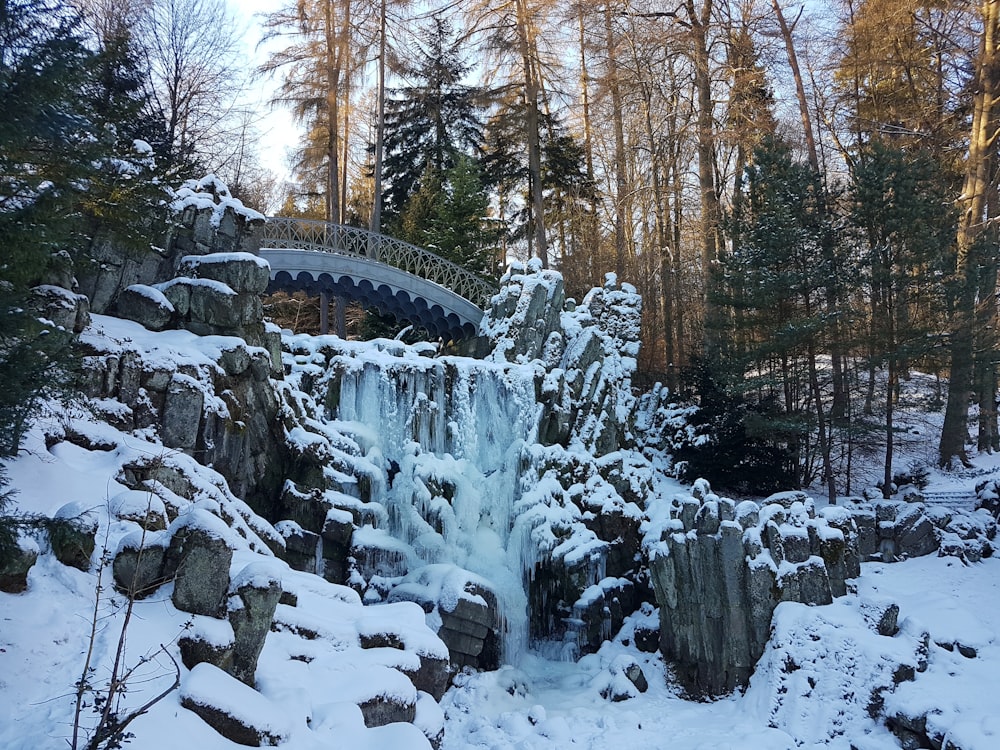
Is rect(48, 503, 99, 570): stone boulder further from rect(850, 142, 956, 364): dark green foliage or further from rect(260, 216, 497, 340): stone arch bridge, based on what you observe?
rect(850, 142, 956, 364): dark green foliage

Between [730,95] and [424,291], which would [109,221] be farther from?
[730,95]

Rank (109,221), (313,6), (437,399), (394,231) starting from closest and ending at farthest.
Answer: (109,221) → (437,399) → (313,6) → (394,231)

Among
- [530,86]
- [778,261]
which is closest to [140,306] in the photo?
[778,261]

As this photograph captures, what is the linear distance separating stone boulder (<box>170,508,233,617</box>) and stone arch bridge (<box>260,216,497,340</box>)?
32.9ft

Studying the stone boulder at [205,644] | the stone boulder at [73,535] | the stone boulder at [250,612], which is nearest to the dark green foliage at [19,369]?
the stone boulder at [73,535]

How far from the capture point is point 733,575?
1053cm

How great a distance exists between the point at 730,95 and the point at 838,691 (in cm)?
1354

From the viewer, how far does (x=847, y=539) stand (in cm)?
1114

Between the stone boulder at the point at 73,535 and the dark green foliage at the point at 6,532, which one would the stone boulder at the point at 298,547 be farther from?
the dark green foliage at the point at 6,532

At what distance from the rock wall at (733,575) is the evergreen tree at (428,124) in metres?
15.9

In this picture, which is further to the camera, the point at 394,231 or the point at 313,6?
the point at 394,231

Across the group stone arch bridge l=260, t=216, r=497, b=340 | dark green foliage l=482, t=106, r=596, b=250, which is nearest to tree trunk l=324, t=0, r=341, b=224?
stone arch bridge l=260, t=216, r=497, b=340

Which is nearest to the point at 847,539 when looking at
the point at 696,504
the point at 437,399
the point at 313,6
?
the point at 696,504

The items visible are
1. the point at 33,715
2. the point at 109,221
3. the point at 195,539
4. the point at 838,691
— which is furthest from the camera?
the point at 838,691
